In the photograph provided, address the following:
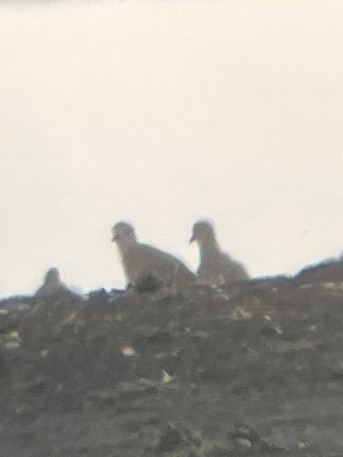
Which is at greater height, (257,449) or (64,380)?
(64,380)

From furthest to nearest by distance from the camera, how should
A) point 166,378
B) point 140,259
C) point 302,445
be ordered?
point 140,259 → point 166,378 → point 302,445

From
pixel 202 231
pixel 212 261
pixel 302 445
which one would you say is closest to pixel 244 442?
pixel 302 445

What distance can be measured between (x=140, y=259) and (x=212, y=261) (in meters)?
0.30

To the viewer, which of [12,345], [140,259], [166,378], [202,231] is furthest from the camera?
[202,231]

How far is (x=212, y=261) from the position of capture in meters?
4.64

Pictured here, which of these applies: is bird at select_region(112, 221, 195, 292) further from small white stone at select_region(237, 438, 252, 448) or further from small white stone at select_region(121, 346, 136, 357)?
small white stone at select_region(237, 438, 252, 448)

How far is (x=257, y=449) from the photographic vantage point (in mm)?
2318

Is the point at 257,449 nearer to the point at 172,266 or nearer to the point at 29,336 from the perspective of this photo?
the point at 29,336

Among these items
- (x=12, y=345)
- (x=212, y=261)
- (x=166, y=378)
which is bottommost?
(x=166, y=378)

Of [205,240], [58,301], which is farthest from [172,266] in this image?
[58,301]

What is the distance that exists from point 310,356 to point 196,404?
290 millimetres

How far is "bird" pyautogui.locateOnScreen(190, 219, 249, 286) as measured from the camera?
14.2ft

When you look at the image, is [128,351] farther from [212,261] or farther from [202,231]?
[202,231]

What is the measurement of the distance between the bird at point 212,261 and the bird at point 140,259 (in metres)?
0.14
